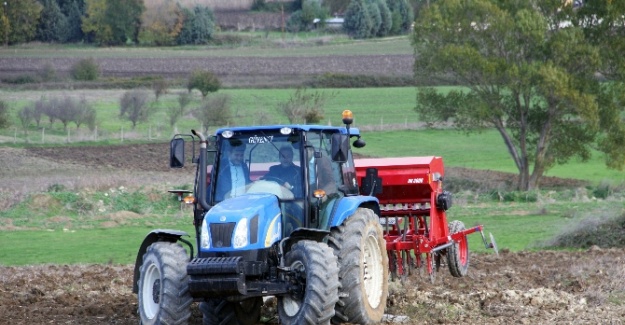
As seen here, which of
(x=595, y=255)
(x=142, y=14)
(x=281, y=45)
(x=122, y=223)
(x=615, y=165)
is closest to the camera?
(x=595, y=255)

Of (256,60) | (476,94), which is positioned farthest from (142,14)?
(476,94)

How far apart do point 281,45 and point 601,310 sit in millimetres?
→ 60042

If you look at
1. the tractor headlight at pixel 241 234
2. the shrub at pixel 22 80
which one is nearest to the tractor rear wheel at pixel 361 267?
the tractor headlight at pixel 241 234

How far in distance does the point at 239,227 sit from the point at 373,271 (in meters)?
2.29

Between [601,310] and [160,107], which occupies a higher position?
[601,310]

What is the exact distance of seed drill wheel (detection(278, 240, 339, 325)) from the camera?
37.6 ft

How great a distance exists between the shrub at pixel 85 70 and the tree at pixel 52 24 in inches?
98.0

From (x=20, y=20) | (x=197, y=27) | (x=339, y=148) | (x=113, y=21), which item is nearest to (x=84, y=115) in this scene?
(x=20, y=20)

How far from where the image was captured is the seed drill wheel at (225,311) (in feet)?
41.2

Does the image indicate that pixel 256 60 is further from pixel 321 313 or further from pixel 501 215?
Result: pixel 321 313

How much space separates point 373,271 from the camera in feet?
43.2

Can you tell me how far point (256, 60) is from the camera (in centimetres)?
6981

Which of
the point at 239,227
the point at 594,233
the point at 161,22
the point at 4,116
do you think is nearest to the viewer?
the point at 239,227

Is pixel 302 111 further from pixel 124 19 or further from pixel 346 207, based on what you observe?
pixel 346 207
